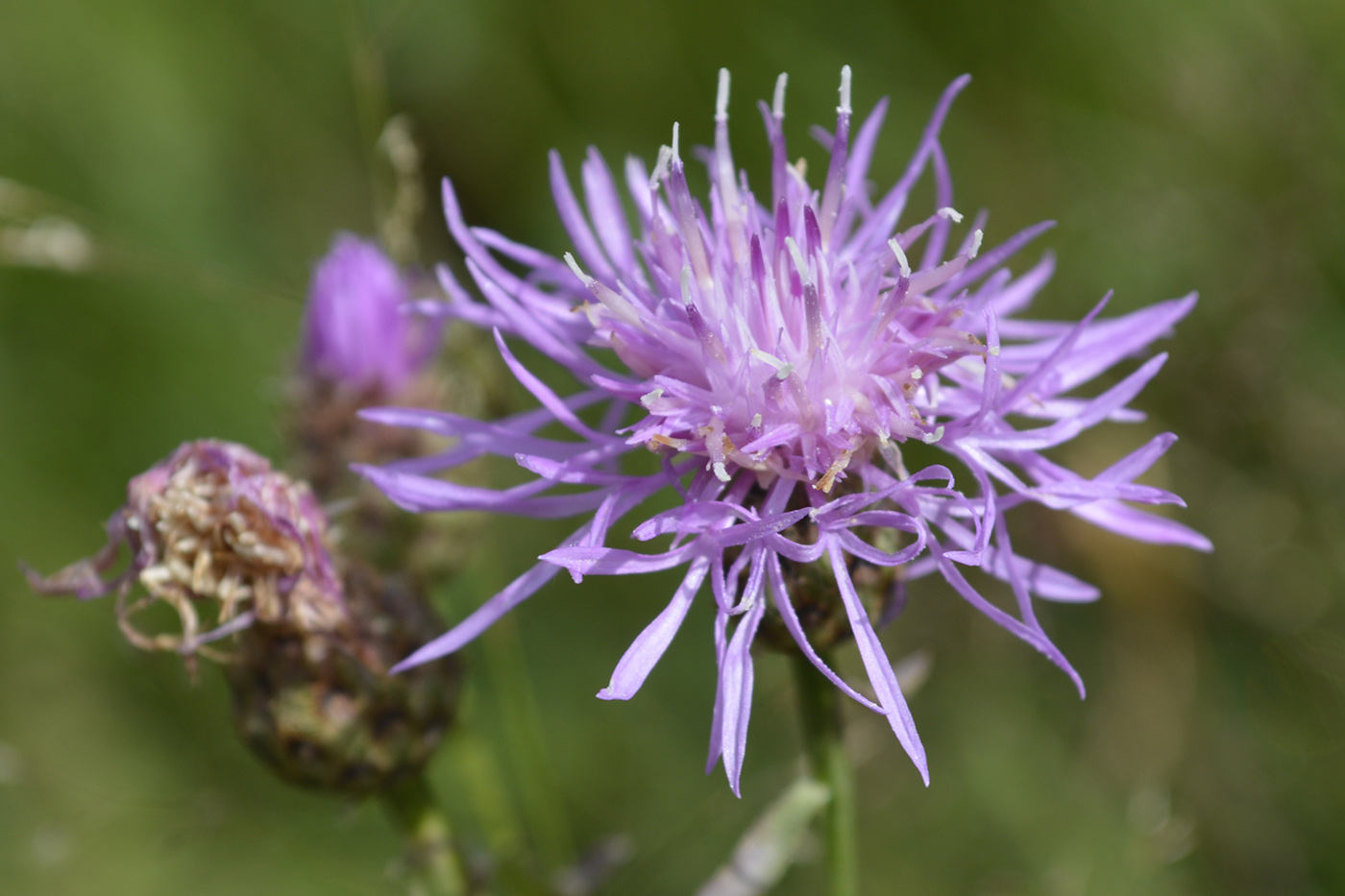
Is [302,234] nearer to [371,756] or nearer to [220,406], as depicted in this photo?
A: [220,406]

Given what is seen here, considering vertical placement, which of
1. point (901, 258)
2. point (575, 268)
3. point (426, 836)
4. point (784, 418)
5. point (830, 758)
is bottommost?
point (426, 836)

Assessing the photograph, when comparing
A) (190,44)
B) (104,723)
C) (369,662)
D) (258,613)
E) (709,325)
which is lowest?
(104,723)

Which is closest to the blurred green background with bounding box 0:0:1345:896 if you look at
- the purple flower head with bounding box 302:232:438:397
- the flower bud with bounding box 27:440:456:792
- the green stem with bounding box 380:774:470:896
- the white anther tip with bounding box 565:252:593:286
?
the purple flower head with bounding box 302:232:438:397

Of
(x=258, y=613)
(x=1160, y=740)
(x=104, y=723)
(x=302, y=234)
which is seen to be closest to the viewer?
(x=258, y=613)

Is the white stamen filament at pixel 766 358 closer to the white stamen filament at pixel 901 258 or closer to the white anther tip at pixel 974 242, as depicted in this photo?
the white stamen filament at pixel 901 258

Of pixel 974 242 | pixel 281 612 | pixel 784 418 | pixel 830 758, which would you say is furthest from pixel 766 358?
pixel 281 612

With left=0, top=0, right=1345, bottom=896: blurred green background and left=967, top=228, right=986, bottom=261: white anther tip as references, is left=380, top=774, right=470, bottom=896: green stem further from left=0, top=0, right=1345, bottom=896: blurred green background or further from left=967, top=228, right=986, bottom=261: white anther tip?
left=967, top=228, right=986, bottom=261: white anther tip

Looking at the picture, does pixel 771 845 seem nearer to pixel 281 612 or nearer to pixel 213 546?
pixel 281 612

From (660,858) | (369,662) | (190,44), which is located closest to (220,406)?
(190,44)
